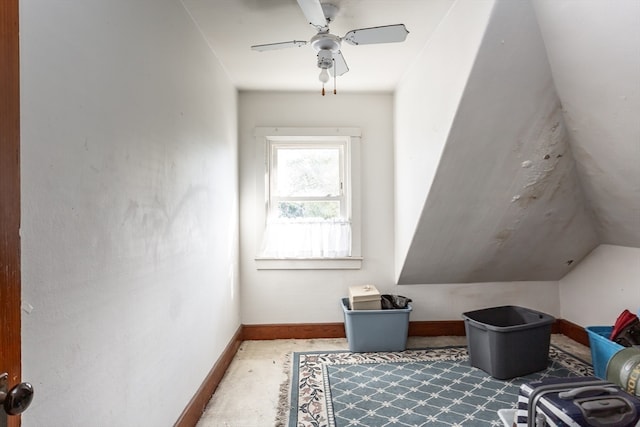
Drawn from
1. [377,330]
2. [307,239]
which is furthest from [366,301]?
[307,239]

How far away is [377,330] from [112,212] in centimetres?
222

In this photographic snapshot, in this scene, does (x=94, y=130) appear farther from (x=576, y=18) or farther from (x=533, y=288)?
(x=533, y=288)

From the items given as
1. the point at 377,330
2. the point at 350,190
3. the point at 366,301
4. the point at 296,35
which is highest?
the point at 296,35

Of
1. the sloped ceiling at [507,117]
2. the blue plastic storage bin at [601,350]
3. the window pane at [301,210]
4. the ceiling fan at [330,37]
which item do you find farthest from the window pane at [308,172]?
the blue plastic storage bin at [601,350]

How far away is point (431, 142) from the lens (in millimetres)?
2303

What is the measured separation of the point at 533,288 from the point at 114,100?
3.52 m

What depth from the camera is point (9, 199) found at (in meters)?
0.69

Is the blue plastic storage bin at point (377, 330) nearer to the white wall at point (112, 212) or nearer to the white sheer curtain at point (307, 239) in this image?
the white sheer curtain at point (307, 239)

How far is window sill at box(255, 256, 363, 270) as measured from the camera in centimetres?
321

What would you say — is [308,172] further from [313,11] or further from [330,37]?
[313,11]

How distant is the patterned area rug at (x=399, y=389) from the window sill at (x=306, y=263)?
73cm

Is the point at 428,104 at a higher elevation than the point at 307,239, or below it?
higher

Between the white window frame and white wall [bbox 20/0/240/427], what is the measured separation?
3.45ft

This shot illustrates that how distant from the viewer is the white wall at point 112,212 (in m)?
0.88
